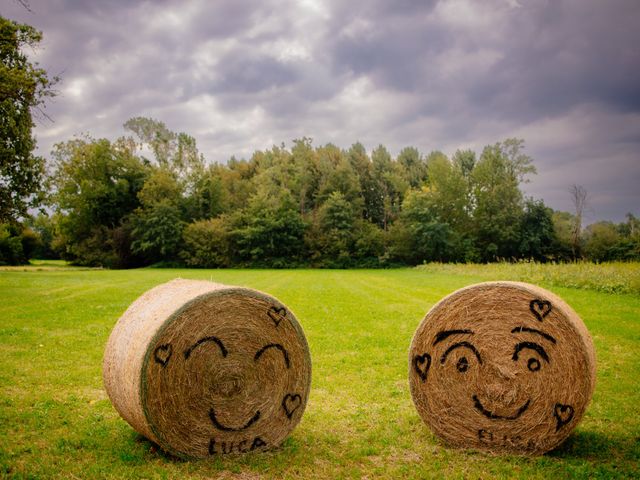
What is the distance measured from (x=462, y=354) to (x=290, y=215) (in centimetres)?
5112

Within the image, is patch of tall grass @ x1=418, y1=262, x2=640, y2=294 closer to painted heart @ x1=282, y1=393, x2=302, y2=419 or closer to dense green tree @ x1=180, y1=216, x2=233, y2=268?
painted heart @ x1=282, y1=393, x2=302, y2=419

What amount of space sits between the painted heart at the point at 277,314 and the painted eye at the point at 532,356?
274cm

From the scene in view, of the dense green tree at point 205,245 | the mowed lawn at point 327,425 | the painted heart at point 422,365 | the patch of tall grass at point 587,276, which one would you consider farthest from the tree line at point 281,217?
the painted heart at point 422,365

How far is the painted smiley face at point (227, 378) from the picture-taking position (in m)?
4.99

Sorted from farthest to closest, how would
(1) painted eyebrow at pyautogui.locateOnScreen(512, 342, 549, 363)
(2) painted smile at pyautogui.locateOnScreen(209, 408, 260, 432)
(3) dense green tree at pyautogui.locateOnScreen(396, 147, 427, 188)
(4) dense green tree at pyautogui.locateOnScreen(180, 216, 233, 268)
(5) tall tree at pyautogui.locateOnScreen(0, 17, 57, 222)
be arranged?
1. (3) dense green tree at pyautogui.locateOnScreen(396, 147, 427, 188)
2. (4) dense green tree at pyautogui.locateOnScreen(180, 216, 233, 268)
3. (5) tall tree at pyautogui.locateOnScreen(0, 17, 57, 222)
4. (1) painted eyebrow at pyautogui.locateOnScreen(512, 342, 549, 363)
5. (2) painted smile at pyautogui.locateOnScreen(209, 408, 260, 432)

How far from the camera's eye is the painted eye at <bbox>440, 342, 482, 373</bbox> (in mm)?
5523

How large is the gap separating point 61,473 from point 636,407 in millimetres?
7322

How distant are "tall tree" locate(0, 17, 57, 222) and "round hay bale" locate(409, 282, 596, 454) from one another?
1588 centimetres

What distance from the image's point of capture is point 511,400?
534 centimetres

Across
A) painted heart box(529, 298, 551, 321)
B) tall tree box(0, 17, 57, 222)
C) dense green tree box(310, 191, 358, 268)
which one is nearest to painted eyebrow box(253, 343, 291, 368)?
painted heart box(529, 298, 551, 321)

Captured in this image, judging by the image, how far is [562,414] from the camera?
517 centimetres

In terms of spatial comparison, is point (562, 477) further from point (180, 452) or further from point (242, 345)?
point (180, 452)

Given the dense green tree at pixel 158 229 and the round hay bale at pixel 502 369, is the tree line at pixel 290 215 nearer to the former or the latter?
the dense green tree at pixel 158 229

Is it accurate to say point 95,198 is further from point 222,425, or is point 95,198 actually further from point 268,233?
point 222,425
